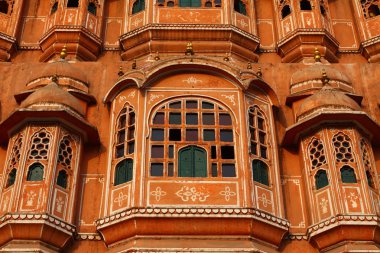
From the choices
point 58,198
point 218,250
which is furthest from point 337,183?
point 58,198

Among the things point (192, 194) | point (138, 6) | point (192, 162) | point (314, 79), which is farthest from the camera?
point (138, 6)

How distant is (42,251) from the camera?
13.6 m

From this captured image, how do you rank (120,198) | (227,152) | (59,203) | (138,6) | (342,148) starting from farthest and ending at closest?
(138,6), (342,148), (227,152), (120,198), (59,203)

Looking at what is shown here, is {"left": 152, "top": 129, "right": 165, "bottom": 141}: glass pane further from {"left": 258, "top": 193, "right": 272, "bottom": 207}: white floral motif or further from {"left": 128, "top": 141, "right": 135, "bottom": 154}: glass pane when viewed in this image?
{"left": 258, "top": 193, "right": 272, "bottom": 207}: white floral motif

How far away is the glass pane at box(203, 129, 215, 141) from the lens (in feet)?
50.3

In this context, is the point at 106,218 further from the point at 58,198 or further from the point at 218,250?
the point at 218,250

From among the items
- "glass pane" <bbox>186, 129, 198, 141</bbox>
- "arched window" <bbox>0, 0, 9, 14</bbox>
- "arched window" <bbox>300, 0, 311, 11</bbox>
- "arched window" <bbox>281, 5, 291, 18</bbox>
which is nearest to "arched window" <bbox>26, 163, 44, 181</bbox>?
"glass pane" <bbox>186, 129, 198, 141</bbox>

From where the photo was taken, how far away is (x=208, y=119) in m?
15.8

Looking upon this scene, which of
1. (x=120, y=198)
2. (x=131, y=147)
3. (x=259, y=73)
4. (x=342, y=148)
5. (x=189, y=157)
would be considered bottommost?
(x=120, y=198)

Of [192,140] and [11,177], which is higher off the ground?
[192,140]

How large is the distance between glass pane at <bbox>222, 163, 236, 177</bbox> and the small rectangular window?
164 centimetres

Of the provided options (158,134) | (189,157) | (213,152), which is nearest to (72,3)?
(158,134)

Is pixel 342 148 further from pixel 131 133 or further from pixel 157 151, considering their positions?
pixel 131 133

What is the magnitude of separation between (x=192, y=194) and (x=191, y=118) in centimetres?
227
